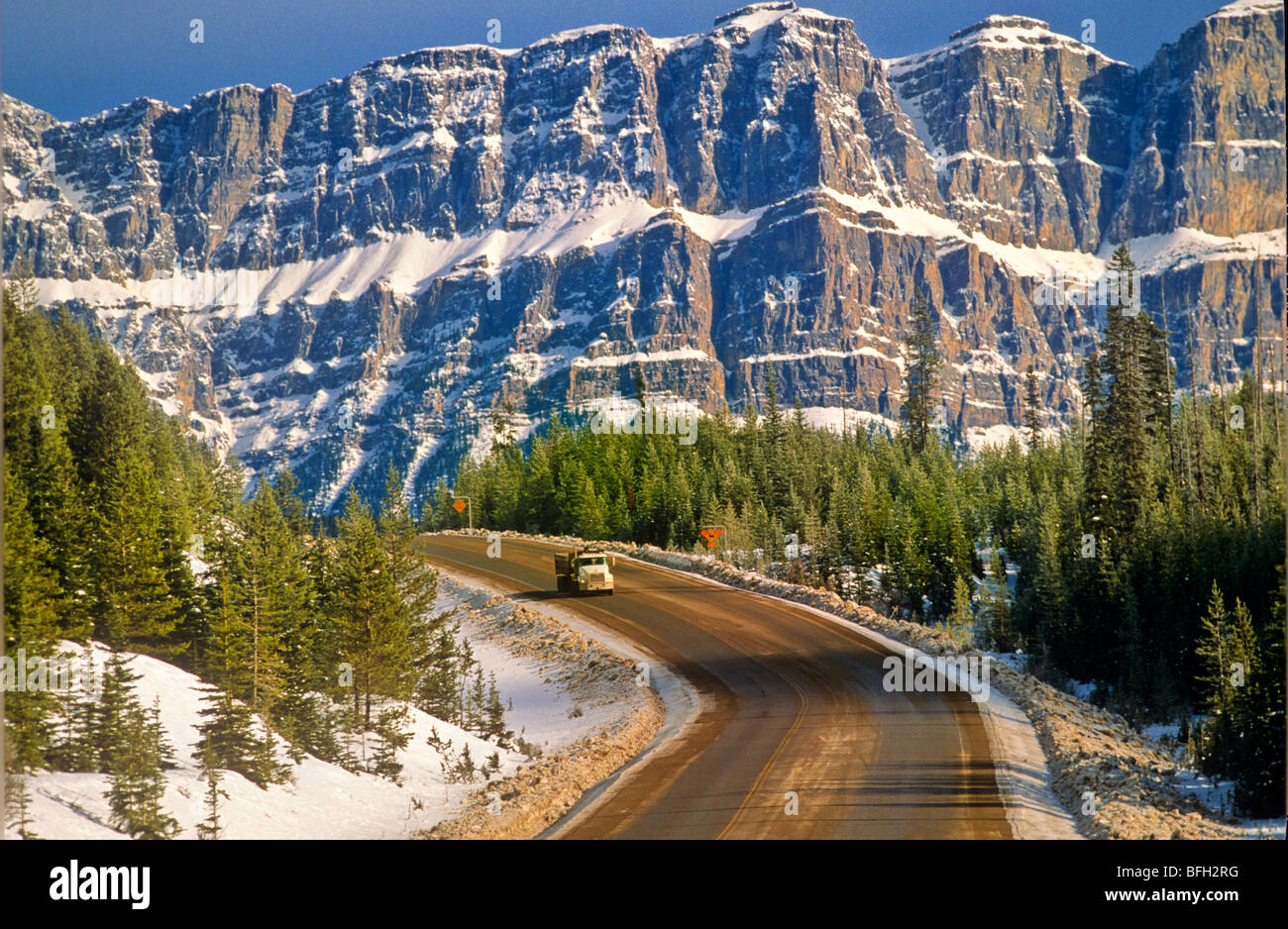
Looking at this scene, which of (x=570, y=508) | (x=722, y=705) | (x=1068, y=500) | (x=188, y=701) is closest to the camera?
(x=188, y=701)

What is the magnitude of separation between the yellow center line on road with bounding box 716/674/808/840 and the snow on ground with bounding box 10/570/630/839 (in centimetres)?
579

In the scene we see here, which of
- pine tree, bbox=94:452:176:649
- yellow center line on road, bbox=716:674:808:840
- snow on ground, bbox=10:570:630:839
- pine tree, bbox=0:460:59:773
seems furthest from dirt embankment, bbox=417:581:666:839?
pine tree, bbox=94:452:176:649

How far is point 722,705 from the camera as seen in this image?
91.4 feet

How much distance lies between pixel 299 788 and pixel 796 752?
446 inches

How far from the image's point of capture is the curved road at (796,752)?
685 inches

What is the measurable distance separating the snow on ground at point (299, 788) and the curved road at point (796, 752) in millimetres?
4178

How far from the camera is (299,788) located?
2116 cm

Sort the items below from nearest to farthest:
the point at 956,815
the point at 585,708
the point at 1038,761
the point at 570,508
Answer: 1. the point at 956,815
2. the point at 1038,761
3. the point at 585,708
4. the point at 570,508

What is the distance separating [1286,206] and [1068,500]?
49.7 meters

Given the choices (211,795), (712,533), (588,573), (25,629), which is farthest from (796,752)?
(712,533)
